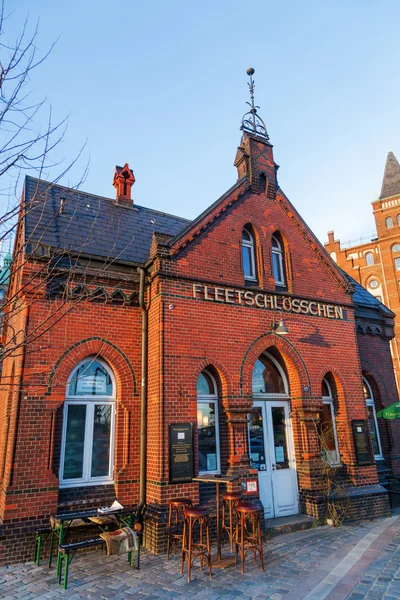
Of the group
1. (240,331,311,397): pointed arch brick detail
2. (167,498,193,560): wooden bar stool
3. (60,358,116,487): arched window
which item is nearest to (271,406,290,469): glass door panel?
(240,331,311,397): pointed arch brick detail

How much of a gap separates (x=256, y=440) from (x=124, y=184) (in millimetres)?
8777

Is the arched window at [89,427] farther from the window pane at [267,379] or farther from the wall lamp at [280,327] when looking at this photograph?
the wall lamp at [280,327]

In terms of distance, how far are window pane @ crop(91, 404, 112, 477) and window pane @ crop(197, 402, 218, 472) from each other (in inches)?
73.3

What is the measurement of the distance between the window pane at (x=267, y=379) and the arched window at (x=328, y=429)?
135 cm

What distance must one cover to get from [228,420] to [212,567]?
2805 mm

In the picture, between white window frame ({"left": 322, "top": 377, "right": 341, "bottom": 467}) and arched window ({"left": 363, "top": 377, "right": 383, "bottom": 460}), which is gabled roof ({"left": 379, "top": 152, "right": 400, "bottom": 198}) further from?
white window frame ({"left": 322, "top": 377, "right": 341, "bottom": 467})

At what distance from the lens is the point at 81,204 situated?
11320 millimetres

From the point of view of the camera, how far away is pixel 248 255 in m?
10.4

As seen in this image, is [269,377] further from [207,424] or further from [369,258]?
[369,258]

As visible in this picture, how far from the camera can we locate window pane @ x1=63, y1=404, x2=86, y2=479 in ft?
25.5

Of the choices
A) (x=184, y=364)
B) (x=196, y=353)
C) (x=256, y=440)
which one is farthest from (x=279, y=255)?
(x=256, y=440)

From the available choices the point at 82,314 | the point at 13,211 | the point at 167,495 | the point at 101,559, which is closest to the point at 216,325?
the point at 82,314

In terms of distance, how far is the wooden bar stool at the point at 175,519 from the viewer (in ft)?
22.6

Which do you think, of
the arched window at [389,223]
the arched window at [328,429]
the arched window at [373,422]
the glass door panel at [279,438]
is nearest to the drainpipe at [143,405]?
the glass door panel at [279,438]
